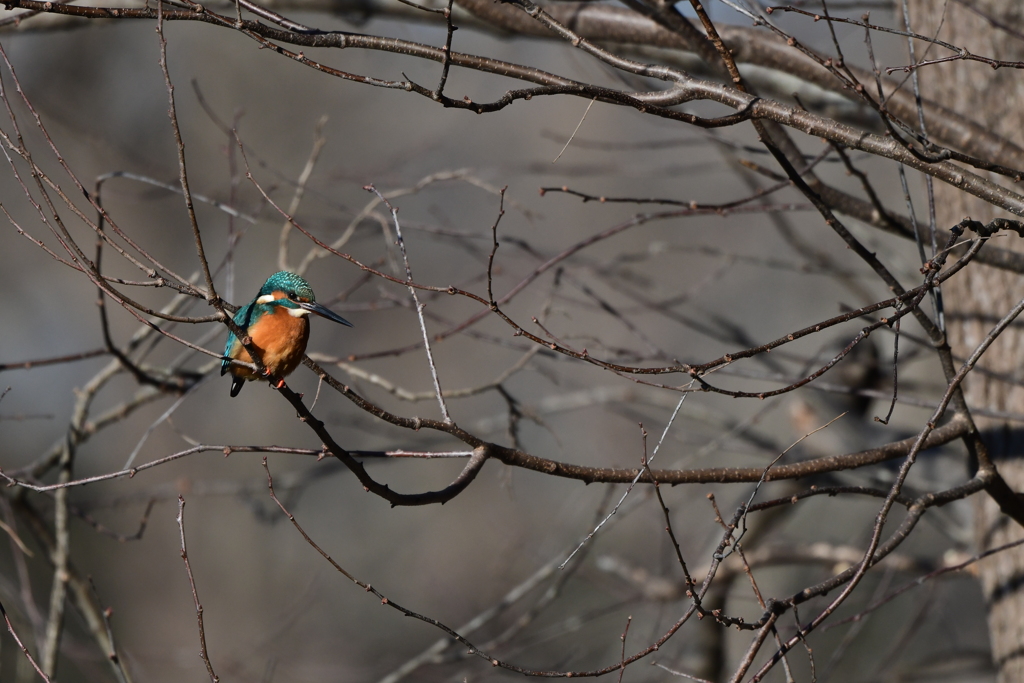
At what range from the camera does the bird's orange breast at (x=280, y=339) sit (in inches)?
90.2

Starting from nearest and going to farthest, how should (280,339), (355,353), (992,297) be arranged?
(280,339) → (992,297) → (355,353)

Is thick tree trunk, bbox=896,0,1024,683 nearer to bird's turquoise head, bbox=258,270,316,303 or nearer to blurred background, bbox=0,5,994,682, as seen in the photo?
bird's turquoise head, bbox=258,270,316,303

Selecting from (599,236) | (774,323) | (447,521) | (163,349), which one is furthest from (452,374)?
(599,236)

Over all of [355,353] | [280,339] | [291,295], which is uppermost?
[355,353]

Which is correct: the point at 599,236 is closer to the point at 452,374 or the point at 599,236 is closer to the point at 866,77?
the point at 866,77

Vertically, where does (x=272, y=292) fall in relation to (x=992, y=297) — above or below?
below

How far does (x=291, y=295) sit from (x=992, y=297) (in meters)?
2.48

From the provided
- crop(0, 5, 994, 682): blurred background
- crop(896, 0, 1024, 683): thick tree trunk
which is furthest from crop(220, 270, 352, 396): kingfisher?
crop(0, 5, 994, 682): blurred background

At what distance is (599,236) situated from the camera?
2574 mm

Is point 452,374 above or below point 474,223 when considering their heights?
below

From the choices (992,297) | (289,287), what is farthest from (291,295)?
(992,297)

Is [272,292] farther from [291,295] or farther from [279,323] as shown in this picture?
[279,323]

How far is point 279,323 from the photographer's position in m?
2.33

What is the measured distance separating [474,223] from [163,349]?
19.0 feet
